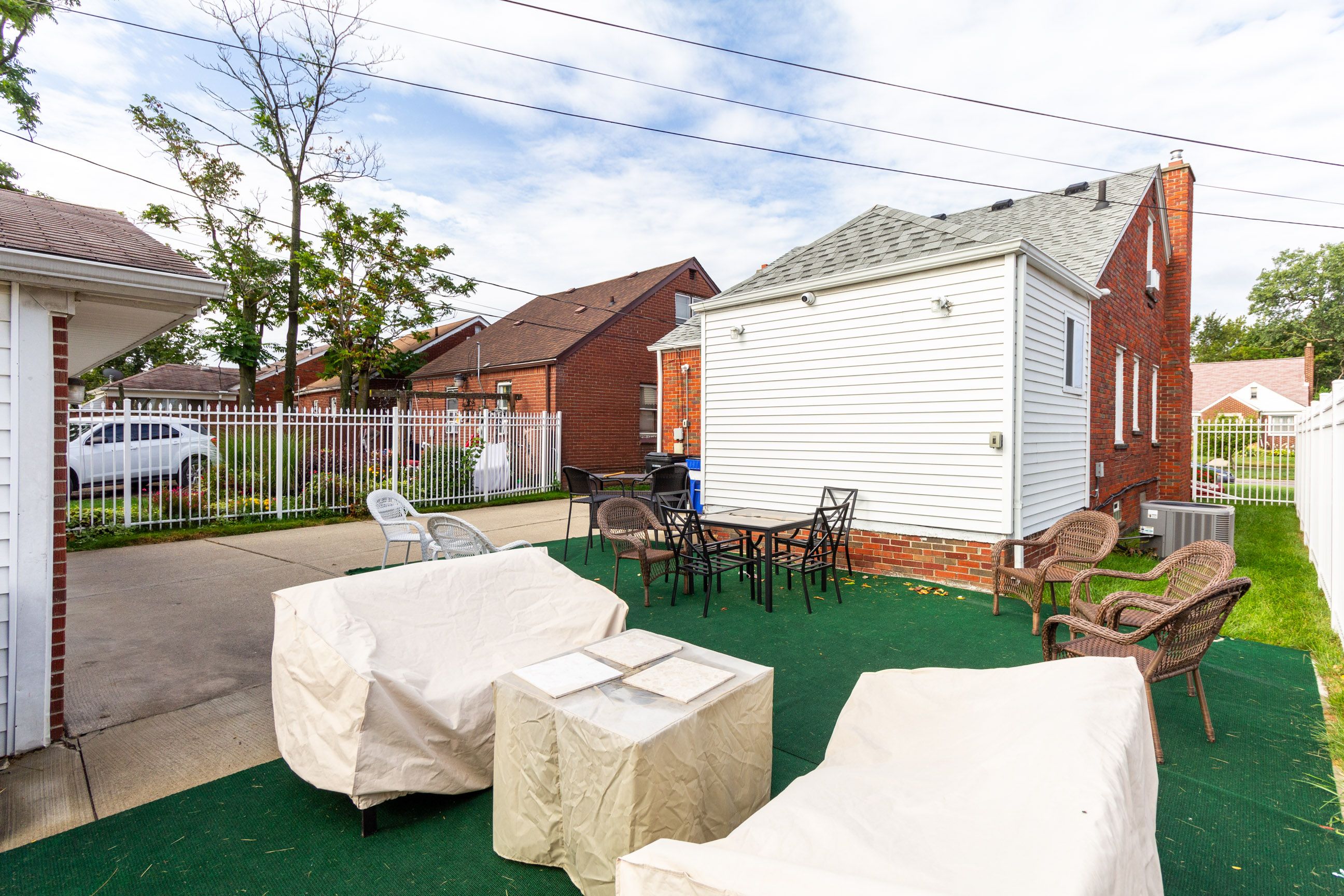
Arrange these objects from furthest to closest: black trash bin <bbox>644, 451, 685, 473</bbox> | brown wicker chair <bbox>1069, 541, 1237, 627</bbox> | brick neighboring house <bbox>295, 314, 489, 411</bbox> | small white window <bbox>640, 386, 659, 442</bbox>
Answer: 1. brick neighboring house <bbox>295, 314, 489, 411</bbox>
2. small white window <bbox>640, 386, 659, 442</bbox>
3. black trash bin <bbox>644, 451, 685, 473</bbox>
4. brown wicker chair <bbox>1069, 541, 1237, 627</bbox>

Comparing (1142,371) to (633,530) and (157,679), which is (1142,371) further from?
(157,679)

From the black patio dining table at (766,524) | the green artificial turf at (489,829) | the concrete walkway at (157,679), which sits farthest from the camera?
the black patio dining table at (766,524)

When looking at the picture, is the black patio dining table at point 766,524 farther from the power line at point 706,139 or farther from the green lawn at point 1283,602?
the power line at point 706,139

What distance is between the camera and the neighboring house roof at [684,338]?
12797 millimetres

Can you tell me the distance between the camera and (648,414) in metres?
19.5

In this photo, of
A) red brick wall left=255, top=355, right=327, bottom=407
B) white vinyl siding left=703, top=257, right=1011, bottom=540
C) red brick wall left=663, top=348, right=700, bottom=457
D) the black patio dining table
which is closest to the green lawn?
white vinyl siding left=703, top=257, right=1011, bottom=540

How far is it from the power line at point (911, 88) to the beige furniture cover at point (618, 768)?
23.5 feet

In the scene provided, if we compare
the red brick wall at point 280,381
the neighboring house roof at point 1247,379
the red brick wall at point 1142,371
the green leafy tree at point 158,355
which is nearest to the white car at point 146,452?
the green leafy tree at point 158,355

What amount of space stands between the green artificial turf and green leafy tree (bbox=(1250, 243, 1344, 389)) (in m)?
53.2

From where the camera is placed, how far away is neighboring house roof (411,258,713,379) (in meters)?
18.2

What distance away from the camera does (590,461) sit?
17.3m

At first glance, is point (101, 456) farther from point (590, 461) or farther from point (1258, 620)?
point (1258, 620)

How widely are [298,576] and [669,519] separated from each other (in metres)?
4.05

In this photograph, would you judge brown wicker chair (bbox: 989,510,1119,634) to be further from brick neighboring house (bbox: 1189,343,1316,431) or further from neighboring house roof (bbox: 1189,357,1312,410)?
neighboring house roof (bbox: 1189,357,1312,410)
